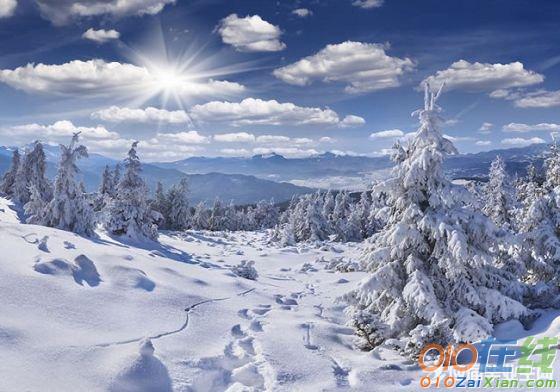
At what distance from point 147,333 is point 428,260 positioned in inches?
322

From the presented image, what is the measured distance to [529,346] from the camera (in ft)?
33.2

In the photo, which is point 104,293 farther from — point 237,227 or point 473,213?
point 237,227

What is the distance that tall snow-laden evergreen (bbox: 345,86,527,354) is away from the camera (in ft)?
37.3

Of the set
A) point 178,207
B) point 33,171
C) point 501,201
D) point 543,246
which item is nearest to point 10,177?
point 33,171

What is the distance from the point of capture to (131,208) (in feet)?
122

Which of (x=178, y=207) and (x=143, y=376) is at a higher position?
(x=143, y=376)

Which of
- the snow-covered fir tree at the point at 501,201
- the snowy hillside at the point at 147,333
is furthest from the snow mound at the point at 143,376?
the snow-covered fir tree at the point at 501,201

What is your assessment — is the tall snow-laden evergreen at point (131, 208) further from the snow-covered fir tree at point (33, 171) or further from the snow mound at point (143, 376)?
the snow mound at point (143, 376)

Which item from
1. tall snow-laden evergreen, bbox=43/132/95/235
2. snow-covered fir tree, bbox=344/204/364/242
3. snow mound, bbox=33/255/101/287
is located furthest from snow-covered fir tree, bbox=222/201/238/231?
snow mound, bbox=33/255/101/287

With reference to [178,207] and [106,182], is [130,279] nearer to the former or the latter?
[106,182]

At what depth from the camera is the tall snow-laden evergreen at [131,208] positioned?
36719mm

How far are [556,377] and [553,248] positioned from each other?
7619 mm

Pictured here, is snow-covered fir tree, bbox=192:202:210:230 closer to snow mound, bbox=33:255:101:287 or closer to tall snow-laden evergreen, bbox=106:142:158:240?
tall snow-laden evergreen, bbox=106:142:158:240

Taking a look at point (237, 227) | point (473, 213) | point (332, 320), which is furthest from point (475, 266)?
point (237, 227)
